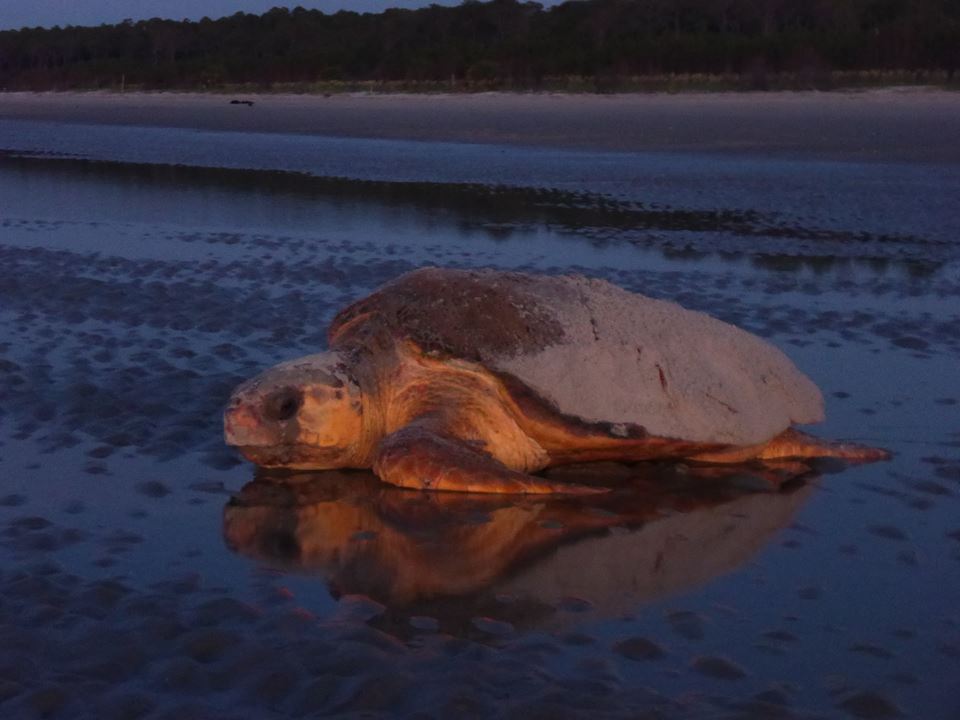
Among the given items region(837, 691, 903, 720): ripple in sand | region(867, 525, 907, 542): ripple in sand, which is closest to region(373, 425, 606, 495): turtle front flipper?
region(867, 525, 907, 542): ripple in sand

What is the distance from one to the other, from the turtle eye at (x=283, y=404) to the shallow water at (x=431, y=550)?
32 centimetres

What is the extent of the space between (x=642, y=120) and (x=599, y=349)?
2361cm

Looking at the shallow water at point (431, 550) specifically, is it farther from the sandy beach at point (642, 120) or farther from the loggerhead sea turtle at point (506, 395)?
the sandy beach at point (642, 120)

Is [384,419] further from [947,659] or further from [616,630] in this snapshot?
[947,659]

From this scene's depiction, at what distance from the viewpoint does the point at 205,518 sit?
4645 mm

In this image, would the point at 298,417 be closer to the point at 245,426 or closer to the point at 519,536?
the point at 245,426

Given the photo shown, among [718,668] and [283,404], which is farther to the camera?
[283,404]

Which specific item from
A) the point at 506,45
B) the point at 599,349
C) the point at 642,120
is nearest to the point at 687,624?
the point at 599,349

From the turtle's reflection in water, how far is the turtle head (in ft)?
0.42

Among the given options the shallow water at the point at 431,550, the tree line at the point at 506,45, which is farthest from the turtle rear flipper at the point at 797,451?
the tree line at the point at 506,45

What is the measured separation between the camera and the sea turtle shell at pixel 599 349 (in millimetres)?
5168

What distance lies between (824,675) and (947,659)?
0.42m

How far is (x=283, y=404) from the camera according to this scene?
5.12 meters

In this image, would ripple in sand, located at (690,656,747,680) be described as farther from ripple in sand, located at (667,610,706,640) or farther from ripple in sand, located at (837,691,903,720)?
ripple in sand, located at (837,691,903,720)
